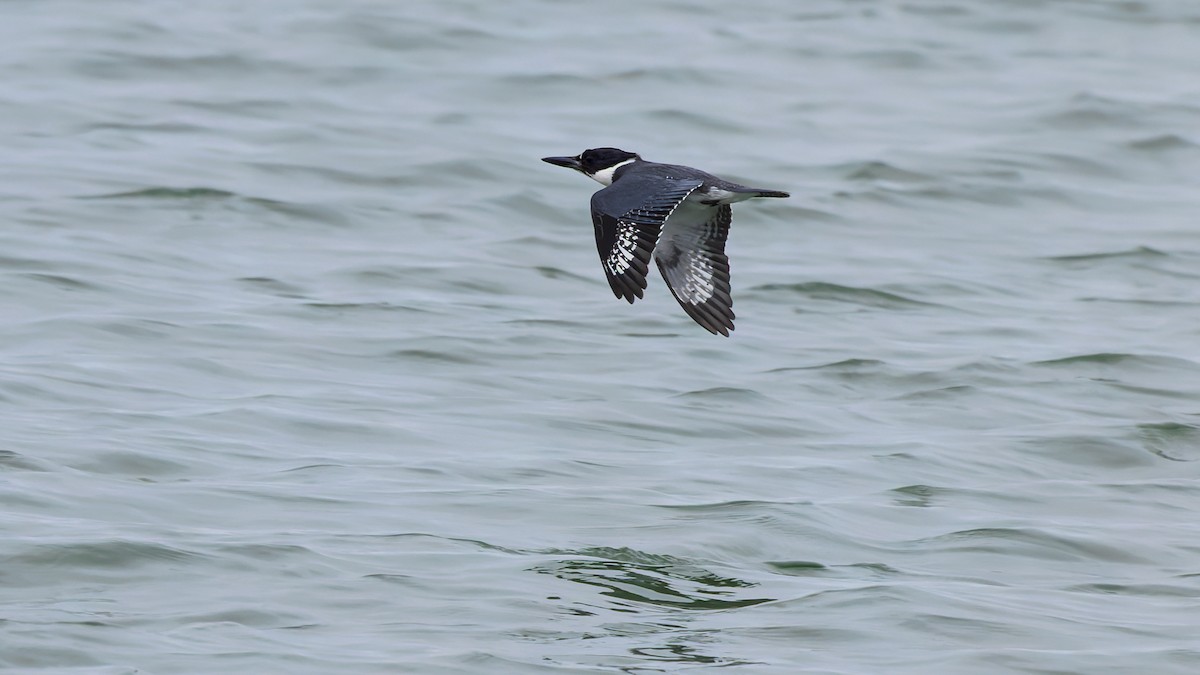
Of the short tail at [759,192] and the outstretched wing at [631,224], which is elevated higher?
the short tail at [759,192]

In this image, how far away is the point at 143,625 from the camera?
6.70 meters

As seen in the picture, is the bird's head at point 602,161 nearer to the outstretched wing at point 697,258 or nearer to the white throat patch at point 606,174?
the white throat patch at point 606,174

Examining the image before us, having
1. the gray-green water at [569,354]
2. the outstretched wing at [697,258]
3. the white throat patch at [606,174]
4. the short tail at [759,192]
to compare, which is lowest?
the gray-green water at [569,354]

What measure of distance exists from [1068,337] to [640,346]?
7.95 ft

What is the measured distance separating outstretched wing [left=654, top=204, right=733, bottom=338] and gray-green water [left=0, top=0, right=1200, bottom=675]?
74 centimetres

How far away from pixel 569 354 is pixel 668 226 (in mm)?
1926

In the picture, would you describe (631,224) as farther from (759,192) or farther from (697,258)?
(697,258)

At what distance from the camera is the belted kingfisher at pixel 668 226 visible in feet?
25.8

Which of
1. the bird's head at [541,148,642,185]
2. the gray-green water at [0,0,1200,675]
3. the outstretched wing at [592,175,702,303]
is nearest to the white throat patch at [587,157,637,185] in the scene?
the bird's head at [541,148,642,185]

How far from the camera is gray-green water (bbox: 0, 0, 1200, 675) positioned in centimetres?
711

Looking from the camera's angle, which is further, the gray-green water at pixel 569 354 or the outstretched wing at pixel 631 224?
the outstretched wing at pixel 631 224

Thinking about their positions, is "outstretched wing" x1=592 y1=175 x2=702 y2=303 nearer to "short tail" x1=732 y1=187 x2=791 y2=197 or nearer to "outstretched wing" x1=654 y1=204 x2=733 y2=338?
"short tail" x1=732 y1=187 x2=791 y2=197

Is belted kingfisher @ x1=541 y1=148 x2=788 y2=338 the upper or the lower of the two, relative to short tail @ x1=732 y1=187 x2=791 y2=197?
lower

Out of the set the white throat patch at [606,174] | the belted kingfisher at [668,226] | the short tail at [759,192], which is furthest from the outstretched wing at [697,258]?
the short tail at [759,192]
